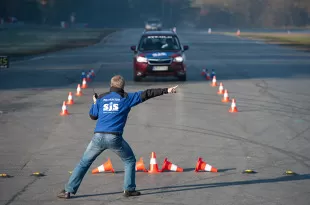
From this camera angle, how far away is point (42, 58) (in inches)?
1774

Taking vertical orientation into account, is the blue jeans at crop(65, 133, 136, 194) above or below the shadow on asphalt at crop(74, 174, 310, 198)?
above

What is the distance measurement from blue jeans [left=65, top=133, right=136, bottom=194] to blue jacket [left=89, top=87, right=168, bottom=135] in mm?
104

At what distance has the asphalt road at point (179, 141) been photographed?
10664 millimetres

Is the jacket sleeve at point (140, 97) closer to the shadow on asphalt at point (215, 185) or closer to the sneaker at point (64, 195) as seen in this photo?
the shadow on asphalt at point (215, 185)

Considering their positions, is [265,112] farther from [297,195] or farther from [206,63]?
[206,63]

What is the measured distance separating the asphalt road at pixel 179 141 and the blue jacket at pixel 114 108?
962 millimetres

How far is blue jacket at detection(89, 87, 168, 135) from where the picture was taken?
10.0 meters

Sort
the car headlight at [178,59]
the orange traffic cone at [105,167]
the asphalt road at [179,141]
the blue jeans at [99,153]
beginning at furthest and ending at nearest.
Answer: the car headlight at [178,59] → the orange traffic cone at [105,167] → the asphalt road at [179,141] → the blue jeans at [99,153]

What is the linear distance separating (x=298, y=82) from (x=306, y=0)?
104 metres

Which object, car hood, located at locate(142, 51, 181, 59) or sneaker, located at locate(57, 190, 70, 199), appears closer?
sneaker, located at locate(57, 190, 70, 199)

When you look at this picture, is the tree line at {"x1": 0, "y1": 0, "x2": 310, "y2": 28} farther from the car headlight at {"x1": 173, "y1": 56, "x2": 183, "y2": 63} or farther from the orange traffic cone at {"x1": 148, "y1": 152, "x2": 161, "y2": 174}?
the orange traffic cone at {"x1": 148, "y1": 152, "x2": 161, "y2": 174}

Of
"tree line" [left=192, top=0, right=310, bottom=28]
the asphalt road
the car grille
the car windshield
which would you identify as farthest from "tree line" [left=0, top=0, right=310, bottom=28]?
the asphalt road

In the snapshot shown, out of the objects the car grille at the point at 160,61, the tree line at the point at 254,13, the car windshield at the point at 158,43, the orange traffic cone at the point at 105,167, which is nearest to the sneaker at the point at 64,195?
the orange traffic cone at the point at 105,167

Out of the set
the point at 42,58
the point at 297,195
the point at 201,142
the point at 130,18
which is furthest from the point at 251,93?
the point at 130,18
